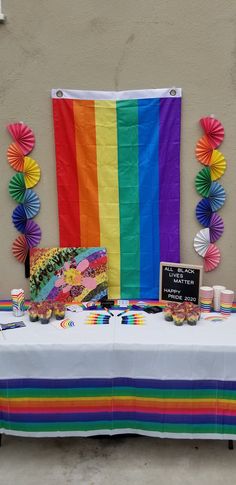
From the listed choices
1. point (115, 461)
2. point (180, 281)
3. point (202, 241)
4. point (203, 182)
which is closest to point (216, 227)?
point (202, 241)

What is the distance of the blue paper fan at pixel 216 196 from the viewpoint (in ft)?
8.13

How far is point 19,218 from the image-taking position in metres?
2.55

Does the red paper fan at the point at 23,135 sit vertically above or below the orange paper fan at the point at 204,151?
above

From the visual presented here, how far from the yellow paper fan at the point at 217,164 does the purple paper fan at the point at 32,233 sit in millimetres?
1192

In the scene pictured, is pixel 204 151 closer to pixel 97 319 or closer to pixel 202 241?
pixel 202 241

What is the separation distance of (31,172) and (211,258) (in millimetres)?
1302

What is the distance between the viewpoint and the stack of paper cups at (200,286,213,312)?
8.01 ft

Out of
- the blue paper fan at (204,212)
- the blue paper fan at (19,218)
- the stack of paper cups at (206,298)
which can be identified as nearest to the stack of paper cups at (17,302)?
the blue paper fan at (19,218)

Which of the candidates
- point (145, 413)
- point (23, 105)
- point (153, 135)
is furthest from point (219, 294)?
point (23, 105)

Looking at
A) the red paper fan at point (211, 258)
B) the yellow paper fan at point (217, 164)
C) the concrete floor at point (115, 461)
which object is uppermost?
the yellow paper fan at point (217, 164)

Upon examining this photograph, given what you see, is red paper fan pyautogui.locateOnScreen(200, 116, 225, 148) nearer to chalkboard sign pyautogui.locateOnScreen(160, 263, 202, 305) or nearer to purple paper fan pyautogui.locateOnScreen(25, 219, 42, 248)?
chalkboard sign pyautogui.locateOnScreen(160, 263, 202, 305)

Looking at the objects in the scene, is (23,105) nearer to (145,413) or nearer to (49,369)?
(49,369)

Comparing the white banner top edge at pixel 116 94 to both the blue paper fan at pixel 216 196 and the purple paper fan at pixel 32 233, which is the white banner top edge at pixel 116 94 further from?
the purple paper fan at pixel 32 233

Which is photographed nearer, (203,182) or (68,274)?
(203,182)
